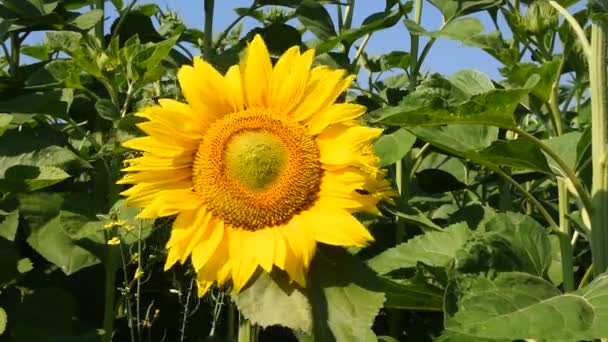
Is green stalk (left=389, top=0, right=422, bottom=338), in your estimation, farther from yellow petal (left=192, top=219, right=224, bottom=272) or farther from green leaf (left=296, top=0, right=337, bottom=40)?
yellow petal (left=192, top=219, right=224, bottom=272)

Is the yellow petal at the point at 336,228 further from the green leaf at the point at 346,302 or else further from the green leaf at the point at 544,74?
the green leaf at the point at 544,74

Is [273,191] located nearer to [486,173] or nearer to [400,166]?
[400,166]

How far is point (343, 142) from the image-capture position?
1.20m

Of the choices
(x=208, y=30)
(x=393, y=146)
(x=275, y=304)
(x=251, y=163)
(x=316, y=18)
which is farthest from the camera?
(x=316, y=18)

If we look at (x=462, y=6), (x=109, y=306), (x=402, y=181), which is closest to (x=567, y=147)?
(x=402, y=181)

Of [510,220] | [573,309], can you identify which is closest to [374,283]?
[573,309]

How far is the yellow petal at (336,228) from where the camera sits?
1.16 metres

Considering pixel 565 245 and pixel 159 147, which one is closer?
pixel 159 147

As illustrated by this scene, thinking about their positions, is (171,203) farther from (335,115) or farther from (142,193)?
(335,115)

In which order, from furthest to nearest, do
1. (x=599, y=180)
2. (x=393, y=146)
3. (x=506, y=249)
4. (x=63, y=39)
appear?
(x=63, y=39) → (x=393, y=146) → (x=599, y=180) → (x=506, y=249)

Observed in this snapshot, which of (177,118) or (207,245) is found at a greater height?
(177,118)

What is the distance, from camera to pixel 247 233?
1220mm

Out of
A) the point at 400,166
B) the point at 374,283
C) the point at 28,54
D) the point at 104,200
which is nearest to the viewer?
the point at 374,283

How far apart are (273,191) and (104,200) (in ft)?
2.53
